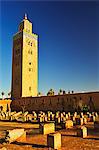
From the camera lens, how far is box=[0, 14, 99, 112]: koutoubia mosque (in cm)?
3164

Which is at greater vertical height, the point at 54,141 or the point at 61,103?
the point at 61,103

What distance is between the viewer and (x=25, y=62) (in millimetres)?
43500

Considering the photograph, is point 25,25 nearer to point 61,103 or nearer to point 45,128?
point 61,103

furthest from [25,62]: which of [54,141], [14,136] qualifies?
[54,141]

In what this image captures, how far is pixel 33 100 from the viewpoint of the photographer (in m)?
33.3

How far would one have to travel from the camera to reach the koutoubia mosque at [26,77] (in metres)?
31.6

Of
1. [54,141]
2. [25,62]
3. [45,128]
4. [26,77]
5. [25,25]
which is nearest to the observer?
[54,141]

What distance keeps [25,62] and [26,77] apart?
3.35 m

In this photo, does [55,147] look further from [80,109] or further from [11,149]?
[80,109]

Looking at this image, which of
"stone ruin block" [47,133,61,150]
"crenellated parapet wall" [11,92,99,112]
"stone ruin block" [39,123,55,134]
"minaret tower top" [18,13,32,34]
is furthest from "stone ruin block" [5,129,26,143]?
"minaret tower top" [18,13,32,34]

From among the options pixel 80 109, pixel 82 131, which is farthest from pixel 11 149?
pixel 80 109

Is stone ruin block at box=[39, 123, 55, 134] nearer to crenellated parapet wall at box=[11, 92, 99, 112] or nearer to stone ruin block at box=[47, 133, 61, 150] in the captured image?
stone ruin block at box=[47, 133, 61, 150]

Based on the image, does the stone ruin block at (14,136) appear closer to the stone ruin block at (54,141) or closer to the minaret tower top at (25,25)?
the stone ruin block at (54,141)

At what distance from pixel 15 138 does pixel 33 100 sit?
926 inches
